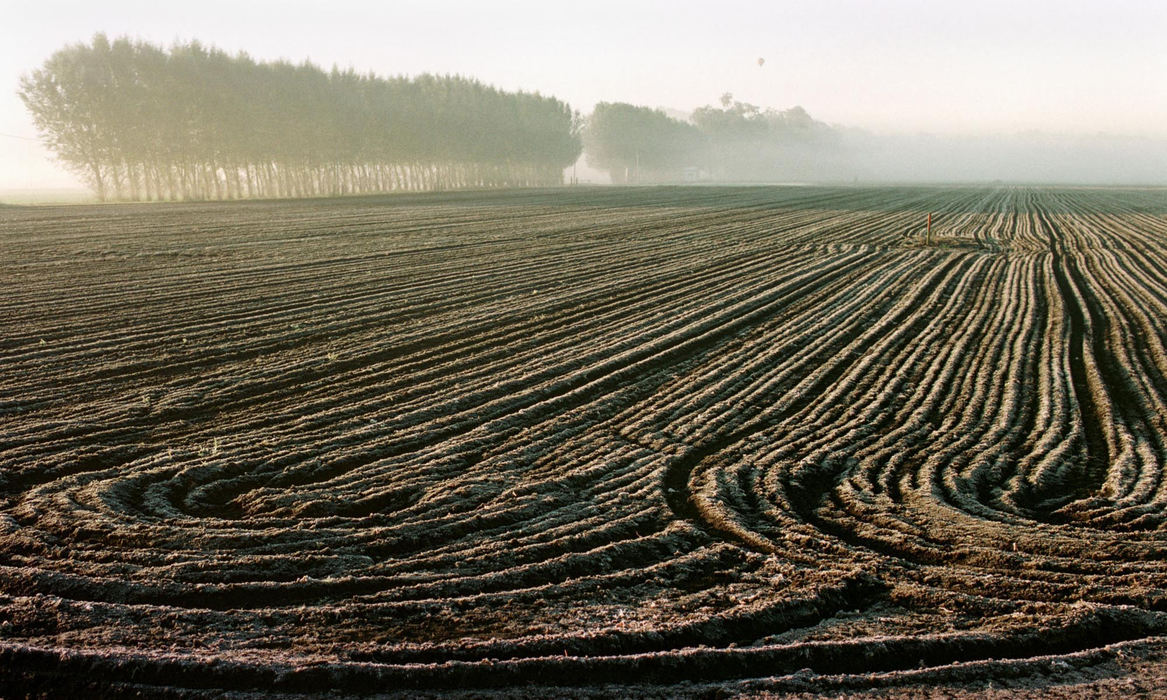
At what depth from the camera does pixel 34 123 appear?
48.3 meters

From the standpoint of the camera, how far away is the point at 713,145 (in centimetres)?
13688

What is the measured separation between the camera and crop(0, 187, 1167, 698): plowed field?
4.14 metres

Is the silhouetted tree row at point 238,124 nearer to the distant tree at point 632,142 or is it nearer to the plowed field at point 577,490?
the distant tree at point 632,142

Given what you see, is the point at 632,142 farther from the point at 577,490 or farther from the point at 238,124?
the point at 577,490

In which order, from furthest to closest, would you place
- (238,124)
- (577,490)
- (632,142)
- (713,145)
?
(713,145) → (632,142) → (238,124) → (577,490)

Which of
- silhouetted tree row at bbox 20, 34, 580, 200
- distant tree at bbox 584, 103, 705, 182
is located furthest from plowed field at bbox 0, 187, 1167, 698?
distant tree at bbox 584, 103, 705, 182

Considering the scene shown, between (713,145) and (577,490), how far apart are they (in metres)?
138

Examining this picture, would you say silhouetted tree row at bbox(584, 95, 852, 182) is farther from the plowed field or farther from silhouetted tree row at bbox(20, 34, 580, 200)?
the plowed field

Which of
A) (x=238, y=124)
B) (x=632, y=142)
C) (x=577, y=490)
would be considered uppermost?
(x=632, y=142)

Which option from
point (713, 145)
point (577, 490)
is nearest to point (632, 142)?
point (713, 145)

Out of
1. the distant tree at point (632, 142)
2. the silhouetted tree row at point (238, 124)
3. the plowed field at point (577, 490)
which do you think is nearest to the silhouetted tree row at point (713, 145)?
the distant tree at point (632, 142)

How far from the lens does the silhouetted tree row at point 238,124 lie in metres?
49.3

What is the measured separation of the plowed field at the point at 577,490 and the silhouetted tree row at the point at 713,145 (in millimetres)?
97838

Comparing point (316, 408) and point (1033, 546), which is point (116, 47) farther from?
point (1033, 546)
